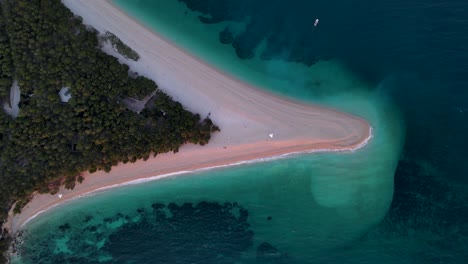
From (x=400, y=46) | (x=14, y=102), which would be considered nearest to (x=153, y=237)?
(x=14, y=102)

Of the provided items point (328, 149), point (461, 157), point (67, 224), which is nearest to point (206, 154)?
point (328, 149)

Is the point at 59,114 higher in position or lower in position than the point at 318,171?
higher

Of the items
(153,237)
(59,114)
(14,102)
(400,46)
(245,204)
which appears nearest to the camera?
(59,114)

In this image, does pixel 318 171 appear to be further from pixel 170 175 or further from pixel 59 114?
pixel 59 114

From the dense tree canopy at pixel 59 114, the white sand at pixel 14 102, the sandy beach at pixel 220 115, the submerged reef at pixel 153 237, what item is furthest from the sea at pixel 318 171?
the white sand at pixel 14 102

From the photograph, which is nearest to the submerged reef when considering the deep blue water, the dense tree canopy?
the dense tree canopy

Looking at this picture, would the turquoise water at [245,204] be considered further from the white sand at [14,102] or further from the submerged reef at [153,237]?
the white sand at [14,102]
